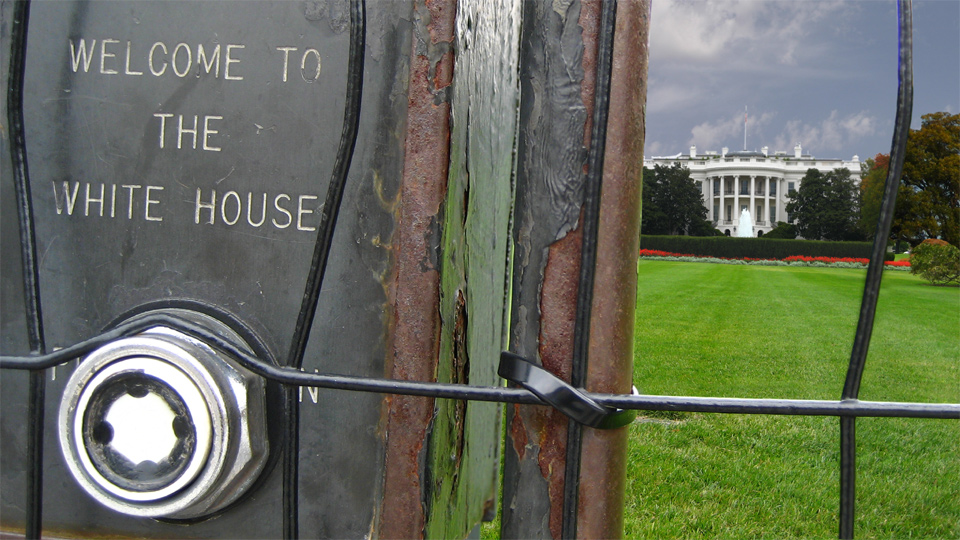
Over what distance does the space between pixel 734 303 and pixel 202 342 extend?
9.37 metres

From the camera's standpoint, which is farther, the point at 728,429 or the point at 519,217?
the point at 728,429

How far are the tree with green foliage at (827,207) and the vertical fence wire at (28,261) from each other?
2613 cm

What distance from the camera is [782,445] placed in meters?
3.14

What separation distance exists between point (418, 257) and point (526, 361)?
5.0 inches

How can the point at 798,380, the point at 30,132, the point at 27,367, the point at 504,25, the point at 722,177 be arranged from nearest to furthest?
1. the point at 27,367
2. the point at 30,132
3. the point at 504,25
4. the point at 798,380
5. the point at 722,177

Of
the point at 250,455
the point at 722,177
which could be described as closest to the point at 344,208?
the point at 250,455

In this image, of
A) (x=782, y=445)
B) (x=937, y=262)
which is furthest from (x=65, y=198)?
(x=937, y=262)

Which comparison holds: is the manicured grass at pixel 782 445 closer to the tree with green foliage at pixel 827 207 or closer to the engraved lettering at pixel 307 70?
the engraved lettering at pixel 307 70

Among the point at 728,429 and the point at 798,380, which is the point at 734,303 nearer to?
the point at 798,380

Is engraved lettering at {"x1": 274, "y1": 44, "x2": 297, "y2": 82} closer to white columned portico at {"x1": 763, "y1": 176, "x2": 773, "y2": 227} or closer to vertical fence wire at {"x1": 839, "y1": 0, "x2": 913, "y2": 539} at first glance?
vertical fence wire at {"x1": 839, "y1": 0, "x2": 913, "y2": 539}

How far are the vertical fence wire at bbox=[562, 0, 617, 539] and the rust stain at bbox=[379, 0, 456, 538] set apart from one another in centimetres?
13

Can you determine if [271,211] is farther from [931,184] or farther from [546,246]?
[931,184]

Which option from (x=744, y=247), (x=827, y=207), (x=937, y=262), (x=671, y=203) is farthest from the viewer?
(x=827, y=207)

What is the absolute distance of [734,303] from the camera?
9156 mm
